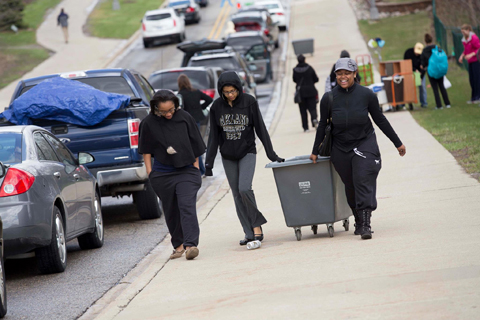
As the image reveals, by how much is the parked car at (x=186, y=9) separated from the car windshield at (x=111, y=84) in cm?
3945

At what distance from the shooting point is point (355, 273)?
21.7 ft

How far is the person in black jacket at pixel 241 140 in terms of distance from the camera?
8.55m

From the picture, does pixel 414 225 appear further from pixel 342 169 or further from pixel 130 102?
pixel 130 102

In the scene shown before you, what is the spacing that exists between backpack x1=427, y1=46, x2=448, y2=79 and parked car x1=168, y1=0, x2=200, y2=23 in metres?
32.3

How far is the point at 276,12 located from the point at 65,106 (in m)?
40.1

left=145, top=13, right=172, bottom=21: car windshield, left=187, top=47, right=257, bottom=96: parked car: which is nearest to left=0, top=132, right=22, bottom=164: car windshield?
left=187, top=47, right=257, bottom=96: parked car

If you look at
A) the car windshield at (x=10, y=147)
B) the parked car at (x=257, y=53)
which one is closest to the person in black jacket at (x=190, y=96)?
the car windshield at (x=10, y=147)

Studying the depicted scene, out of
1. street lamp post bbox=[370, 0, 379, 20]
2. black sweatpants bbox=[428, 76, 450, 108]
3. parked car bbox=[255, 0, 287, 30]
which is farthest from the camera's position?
parked car bbox=[255, 0, 287, 30]

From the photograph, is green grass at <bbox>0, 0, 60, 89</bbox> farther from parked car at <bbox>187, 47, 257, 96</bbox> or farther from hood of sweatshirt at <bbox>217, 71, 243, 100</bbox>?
hood of sweatshirt at <bbox>217, 71, 243, 100</bbox>

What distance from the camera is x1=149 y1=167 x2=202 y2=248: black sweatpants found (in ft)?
27.2

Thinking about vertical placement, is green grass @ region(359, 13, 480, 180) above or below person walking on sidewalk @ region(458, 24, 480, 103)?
below

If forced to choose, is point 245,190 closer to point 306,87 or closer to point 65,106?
point 65,106

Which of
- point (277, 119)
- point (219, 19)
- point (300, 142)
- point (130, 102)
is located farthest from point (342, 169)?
point (219, 19)

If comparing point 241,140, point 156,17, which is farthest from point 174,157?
point 156,17
